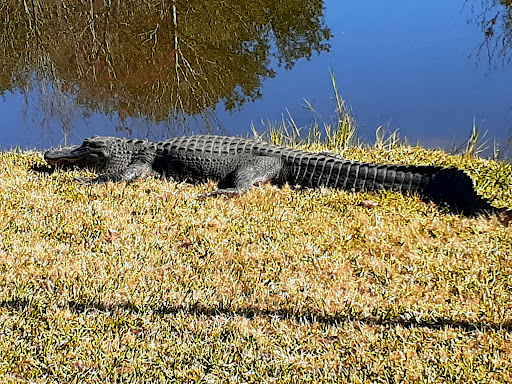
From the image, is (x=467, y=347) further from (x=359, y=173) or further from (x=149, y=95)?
(x=149, y=95)

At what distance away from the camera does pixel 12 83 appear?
1130cm

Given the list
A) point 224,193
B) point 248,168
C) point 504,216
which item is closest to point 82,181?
point 224,193

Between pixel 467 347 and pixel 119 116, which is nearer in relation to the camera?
pixel 467 347

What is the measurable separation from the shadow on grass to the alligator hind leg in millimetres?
2018

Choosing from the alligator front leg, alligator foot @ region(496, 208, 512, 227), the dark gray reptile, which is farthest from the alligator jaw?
alligator foot @ region(496, 208, 512, 227)

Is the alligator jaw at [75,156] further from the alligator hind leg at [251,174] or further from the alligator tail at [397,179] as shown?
the alligator tail at [397,179]

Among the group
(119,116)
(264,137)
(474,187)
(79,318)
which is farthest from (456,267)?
(119,116)

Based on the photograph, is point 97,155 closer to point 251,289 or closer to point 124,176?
point 124,176

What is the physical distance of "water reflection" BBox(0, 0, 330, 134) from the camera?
33.8 feet

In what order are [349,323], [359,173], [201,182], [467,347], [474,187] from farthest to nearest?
[201,182], [359,173], [474,187], [349,323], [467,347]

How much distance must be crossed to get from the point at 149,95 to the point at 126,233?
6849 mm

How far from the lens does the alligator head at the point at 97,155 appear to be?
5.63 meters

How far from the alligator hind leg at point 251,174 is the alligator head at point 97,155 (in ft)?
3.70

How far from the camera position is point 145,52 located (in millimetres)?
11688
